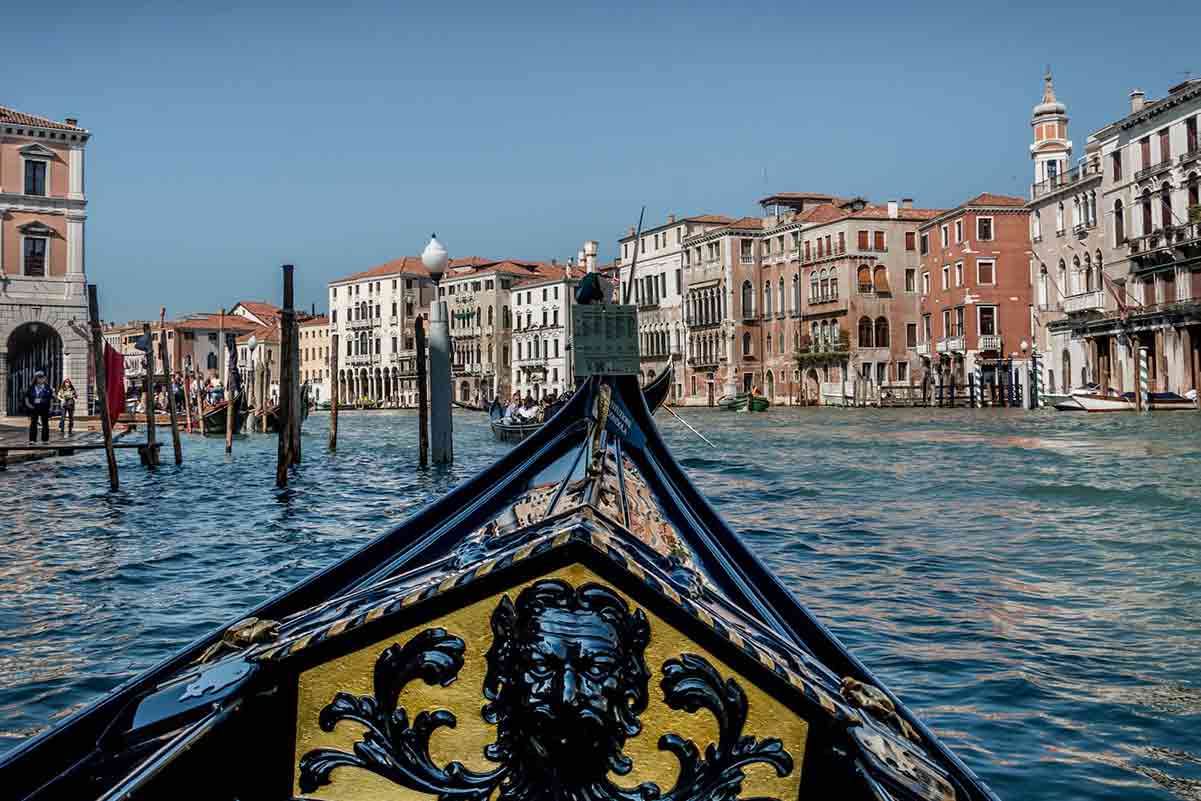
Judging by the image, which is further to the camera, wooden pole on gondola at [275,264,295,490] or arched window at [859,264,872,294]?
arched window at [859,264,872,294]

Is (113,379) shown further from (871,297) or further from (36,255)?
(871,297)

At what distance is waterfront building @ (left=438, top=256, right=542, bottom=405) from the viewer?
42469 mm

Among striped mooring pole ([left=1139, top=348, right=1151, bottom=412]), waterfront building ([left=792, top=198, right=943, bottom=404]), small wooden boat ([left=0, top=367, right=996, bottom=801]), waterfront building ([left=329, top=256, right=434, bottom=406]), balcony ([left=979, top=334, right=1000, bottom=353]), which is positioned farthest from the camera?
waterfront building ([left=329, top=256, right=434, bottom=406])

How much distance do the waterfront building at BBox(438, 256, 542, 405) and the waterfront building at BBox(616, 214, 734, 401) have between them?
540cm

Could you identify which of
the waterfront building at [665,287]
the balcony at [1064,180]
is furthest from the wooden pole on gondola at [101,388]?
the waterfront building at [665,287]

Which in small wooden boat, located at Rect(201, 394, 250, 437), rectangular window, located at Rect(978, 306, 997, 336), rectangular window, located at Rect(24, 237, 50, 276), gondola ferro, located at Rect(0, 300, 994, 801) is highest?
rectangular window, located at Rect(24, 237, 50, 276)

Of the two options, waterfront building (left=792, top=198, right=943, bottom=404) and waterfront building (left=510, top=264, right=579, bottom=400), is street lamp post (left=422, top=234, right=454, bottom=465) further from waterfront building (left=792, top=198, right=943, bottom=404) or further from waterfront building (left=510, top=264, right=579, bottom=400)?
waterfront building (left=510, top=264, right=579, bottom=400)

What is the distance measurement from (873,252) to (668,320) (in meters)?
10.2

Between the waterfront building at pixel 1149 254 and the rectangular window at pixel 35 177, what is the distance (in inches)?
740

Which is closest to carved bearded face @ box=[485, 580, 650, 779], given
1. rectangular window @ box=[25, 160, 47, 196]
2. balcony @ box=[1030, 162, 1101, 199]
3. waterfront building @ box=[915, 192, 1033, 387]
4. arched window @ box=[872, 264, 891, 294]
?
rectangular window @ box=[25, 160, 47, 196]

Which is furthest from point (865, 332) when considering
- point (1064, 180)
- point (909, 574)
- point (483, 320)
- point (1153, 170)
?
point (909, 574)

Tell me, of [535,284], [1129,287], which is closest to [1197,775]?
[1129,287]

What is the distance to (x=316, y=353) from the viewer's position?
50812 millimetres

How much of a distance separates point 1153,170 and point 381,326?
107 feet
